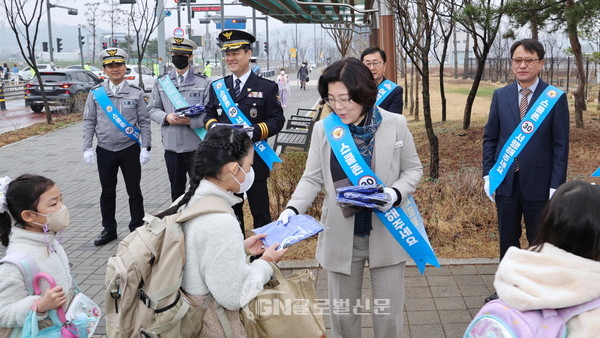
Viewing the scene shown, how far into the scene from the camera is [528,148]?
3.90 m

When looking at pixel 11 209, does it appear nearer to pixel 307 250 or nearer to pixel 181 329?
pixel 181 329

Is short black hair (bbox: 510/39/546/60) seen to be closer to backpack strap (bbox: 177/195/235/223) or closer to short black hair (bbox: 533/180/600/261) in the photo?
short black hair (bbox: 533/180/600/261)

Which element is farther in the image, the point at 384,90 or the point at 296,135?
the point at 296,135

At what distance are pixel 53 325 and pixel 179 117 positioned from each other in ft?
9.47

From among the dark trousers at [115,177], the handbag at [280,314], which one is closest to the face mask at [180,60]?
the dark trousers at [115,177]

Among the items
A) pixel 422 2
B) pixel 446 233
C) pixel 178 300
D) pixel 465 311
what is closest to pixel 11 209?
pixel 178 300

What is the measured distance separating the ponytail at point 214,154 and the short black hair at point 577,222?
50.1 inches

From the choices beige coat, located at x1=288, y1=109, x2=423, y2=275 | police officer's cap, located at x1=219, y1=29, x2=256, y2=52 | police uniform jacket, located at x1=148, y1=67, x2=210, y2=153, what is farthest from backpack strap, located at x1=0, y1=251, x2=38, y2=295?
police uniform jacket, located at x1=148, y1=67, x2=210, y2=153

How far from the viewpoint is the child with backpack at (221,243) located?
224 centimetres

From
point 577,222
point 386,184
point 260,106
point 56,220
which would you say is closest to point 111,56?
point 260,106

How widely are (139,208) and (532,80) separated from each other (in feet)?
13.0

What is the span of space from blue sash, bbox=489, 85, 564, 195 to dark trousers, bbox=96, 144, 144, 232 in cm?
354

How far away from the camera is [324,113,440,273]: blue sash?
2938 mm

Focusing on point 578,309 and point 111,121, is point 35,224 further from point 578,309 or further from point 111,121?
point 111,121
